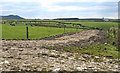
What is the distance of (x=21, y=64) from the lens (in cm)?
2791

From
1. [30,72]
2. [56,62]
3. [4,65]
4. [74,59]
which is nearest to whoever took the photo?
[30,72]

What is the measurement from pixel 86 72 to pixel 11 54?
9.75 meters

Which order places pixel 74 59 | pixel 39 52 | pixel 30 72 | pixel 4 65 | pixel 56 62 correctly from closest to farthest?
pixel 30 72 < pixel 4 65 < pixel 56 62 < pixel 74 59 < pixel 39 52

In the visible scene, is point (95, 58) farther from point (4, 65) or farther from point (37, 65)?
point (4, 65)

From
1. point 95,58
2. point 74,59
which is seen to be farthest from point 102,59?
point 74,59

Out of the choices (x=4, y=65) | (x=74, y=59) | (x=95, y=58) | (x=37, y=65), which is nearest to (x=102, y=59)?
(x=95, y=58)

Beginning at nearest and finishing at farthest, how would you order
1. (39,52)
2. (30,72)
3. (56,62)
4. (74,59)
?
1. (30,72)
2. (56,62)
3. (74,59)
4. (39,52)

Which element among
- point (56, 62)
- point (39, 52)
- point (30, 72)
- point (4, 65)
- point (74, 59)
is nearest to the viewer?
point (30, 72)

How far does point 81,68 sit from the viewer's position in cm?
2705

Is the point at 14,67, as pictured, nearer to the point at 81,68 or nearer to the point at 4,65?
the point at 4,65

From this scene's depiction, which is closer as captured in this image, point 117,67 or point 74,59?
point 117,67

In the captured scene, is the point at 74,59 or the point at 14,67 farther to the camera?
the point at 74,59

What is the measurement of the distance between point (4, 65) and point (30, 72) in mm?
2911

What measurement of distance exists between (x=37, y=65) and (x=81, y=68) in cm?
379
